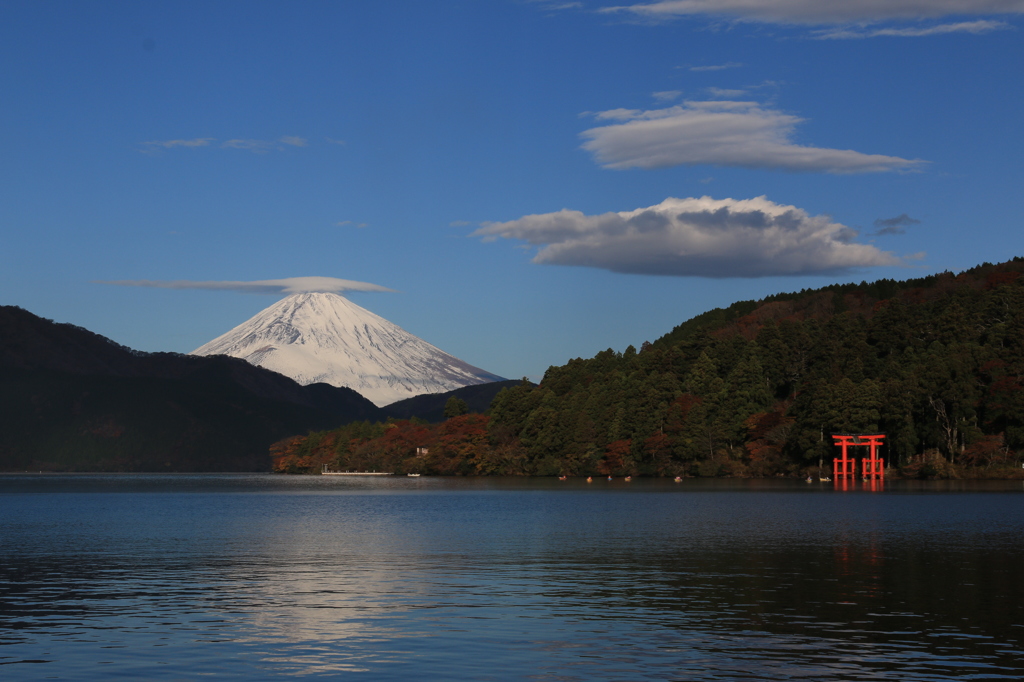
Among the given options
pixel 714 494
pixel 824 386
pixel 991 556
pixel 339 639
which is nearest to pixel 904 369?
pixel 824 386

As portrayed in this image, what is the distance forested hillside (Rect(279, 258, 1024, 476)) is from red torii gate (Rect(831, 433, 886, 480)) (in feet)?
6.14

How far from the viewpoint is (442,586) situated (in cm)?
3862

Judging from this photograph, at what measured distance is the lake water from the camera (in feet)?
80.8

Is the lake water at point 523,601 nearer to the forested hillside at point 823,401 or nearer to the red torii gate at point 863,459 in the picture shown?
the forested hillside at point 823,401

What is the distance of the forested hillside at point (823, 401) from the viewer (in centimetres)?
13950

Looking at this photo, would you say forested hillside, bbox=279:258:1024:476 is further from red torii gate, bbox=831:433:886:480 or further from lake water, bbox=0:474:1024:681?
lake water, bbox=0:474:1024:681

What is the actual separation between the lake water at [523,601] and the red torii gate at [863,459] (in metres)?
75.5

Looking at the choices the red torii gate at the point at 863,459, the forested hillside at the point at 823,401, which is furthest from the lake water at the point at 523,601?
the red torii gate at the point at 863,459

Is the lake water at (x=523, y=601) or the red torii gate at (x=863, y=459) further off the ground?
the red torii gate at (x=863, y=459)

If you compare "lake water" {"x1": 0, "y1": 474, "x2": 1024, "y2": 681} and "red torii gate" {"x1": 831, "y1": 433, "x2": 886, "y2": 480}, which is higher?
"red torii gate" {"x1": 831, "y1": 433, "x2": 886, "y2": 480}

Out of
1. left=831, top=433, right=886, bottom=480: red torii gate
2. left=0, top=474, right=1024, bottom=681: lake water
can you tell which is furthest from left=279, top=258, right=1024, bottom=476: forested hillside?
left=0, top=474, right=1024, bottom=681: lake water

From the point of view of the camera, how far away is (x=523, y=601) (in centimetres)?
3450

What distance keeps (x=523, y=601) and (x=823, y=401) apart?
128 m

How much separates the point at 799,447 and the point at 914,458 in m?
16.9
